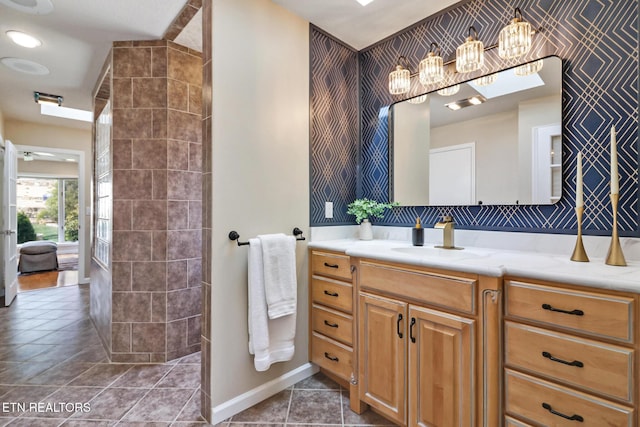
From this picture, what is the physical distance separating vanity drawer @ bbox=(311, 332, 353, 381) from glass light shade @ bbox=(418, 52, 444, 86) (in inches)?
71.0

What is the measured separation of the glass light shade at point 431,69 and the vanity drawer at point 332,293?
1.44m

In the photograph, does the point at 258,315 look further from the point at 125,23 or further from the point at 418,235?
the point at 125,23

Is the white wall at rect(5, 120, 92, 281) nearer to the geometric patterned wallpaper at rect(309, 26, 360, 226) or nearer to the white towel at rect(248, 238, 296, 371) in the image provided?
the geometric patterned wallpaper at rect(309, 26, 360, 226)

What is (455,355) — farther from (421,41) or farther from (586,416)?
(421,41)

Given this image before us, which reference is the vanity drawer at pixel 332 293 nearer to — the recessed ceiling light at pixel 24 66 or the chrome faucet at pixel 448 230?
the chrome faucet at pixel 448 230

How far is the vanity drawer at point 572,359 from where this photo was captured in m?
0.92

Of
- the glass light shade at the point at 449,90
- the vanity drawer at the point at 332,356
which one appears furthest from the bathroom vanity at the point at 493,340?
the glass light shade at the point at 449,90

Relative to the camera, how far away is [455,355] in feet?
4.05

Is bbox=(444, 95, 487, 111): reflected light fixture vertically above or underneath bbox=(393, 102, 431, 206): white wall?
above

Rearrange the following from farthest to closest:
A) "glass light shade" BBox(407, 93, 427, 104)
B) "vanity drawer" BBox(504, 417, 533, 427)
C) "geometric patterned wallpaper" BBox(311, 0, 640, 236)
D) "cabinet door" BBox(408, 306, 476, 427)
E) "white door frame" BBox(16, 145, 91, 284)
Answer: "white door frame" BBox(16, 145, 91, 284) → "glass light shade" BBox(407, 93, 427, 104) → "geometric patterned wallpaper" BBox(311, 0, 640, 236) → "cabinet door" BBox(408, 306, 476, 427) → "vanity drawer" BBox(504, 417, 533, 427)

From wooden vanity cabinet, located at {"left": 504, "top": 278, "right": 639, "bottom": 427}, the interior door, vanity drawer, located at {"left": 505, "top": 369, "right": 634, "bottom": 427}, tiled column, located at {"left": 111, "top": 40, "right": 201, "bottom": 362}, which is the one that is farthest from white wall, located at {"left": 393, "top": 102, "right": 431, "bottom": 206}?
the interior door

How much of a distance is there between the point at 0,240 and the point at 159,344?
3.58 meters

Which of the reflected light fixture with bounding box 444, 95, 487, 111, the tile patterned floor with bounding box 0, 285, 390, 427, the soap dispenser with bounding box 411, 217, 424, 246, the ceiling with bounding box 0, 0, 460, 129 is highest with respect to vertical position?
the ceiling with bounding box 0, 0, 460, 129

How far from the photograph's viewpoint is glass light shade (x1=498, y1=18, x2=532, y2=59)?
1.55 meters
